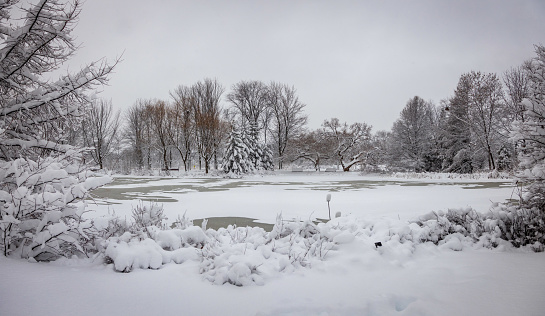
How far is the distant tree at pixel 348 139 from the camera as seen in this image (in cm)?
3375

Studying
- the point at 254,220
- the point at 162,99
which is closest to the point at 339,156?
the point at 162,99

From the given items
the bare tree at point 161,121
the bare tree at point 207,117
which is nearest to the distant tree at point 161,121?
the bare tree at point 161,121

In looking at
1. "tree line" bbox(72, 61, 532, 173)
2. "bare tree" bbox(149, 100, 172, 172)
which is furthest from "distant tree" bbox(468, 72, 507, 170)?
"bare tree" bbox(149, 100, 172, 172)

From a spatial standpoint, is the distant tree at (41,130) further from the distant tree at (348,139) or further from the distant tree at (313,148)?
the distant tree at (313,148)

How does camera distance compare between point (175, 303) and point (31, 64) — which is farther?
point (31, 64)

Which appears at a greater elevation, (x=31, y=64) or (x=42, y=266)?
(x=31, y=64)

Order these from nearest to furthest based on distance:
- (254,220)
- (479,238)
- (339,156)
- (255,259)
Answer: (255,259), (479,238), (254,220), (339,156)

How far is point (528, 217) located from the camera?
13.9 feet

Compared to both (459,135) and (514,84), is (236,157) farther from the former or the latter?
(514,84)

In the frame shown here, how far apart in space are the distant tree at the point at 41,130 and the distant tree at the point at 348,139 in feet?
102

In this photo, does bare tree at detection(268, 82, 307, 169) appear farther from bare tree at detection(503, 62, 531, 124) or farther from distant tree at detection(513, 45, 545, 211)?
distant tree at detection(513, 45, 545, 211)

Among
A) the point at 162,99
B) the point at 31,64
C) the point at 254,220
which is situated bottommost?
the point at 254,220

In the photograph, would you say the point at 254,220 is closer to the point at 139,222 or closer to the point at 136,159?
the point at 139,222

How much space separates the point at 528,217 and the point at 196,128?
3385 centimetres
